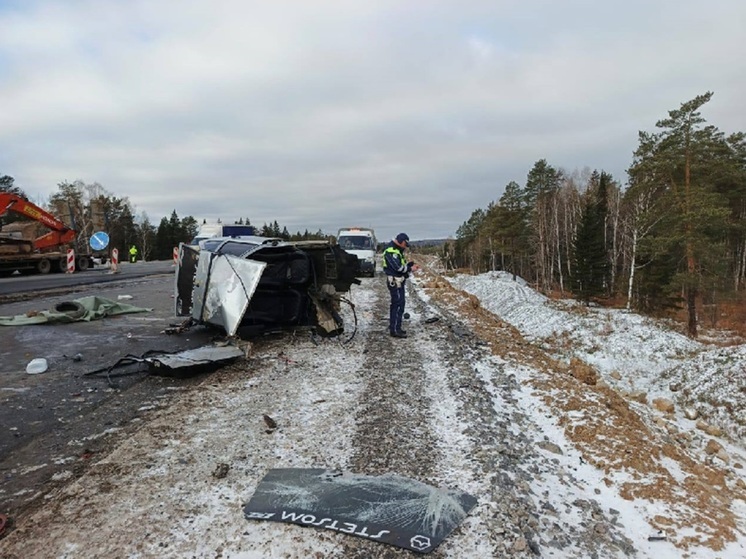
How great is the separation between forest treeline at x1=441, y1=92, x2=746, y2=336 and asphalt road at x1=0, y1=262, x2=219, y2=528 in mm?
20598

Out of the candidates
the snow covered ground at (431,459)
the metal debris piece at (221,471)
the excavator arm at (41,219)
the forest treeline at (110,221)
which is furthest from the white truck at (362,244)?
the forest treeline at (110,221)

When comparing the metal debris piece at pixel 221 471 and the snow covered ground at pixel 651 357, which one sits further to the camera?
the snow covered ground at pixel 651 357

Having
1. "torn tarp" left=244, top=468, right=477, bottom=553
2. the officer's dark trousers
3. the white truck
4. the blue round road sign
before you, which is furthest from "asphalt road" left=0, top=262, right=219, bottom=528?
the blue round road sign

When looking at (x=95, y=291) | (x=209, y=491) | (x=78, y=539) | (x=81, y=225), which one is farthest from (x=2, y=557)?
(x=81, y=225)

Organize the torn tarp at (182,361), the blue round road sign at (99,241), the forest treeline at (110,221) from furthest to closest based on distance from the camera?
1. the forest treeline at (110,221)
2. the blue round road sign at (99,241)
3. the torn tarp at (182,361)

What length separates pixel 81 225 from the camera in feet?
172

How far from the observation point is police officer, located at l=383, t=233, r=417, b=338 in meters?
8.59

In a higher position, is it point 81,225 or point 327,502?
point 81,225

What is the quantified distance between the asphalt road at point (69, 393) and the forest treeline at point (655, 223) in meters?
20.6

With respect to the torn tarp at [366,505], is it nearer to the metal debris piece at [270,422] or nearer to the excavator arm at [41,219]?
the metal debris piece at [270,422]

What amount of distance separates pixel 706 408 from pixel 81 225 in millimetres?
60731

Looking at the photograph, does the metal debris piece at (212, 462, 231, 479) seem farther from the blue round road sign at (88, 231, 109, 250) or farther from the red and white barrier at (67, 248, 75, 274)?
the blue round road sign at (88, 231, 109, 250)

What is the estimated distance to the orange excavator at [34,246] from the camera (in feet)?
65.5

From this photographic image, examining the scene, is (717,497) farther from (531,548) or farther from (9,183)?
(9,183)
